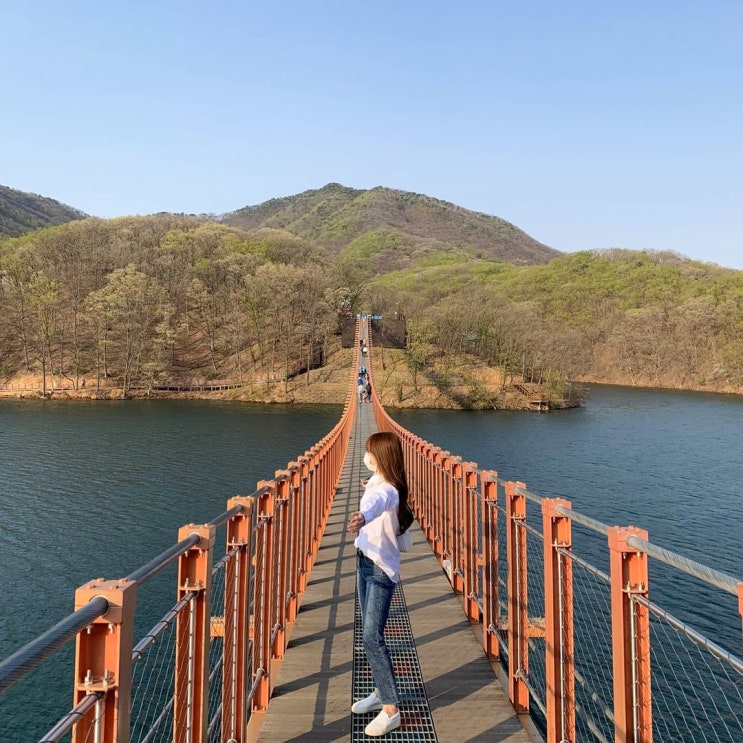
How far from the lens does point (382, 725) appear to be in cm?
262

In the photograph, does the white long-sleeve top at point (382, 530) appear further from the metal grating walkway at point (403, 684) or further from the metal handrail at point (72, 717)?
the metal handrail at point (72, 717)

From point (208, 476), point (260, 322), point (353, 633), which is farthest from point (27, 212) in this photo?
point (353, 633)

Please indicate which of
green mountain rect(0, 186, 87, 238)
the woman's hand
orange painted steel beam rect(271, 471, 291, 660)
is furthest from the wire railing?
green mountain rect(0, 186, 87, 238)

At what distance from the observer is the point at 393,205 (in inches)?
6959

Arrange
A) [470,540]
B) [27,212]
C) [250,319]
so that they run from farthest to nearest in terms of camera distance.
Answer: [27,212] → [250,319] → [470,540]

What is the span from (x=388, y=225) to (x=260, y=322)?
115m

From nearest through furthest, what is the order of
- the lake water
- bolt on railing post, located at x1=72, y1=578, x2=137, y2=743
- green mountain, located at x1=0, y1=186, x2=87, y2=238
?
1. bolt on railing post, located at x1=72, y1=578, x2=137, y2=743
2. the lake water
3. green mountain, located at x1=0, y1=186, x2=87, y2=238

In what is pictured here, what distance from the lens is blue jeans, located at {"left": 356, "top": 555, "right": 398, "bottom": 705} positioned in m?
2.71

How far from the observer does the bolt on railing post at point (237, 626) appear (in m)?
A: 2.40

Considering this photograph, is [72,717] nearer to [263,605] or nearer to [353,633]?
[263,605]

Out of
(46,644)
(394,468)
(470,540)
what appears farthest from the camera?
(470,540)

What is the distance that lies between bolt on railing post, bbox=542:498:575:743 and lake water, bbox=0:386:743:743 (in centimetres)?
605

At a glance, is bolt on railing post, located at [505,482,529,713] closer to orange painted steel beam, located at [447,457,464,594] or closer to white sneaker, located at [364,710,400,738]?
white sneaker, located at [364,710,400,738]

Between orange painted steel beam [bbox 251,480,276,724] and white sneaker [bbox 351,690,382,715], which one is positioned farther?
orange painted steel beam [bbox 251,480,276,724]
